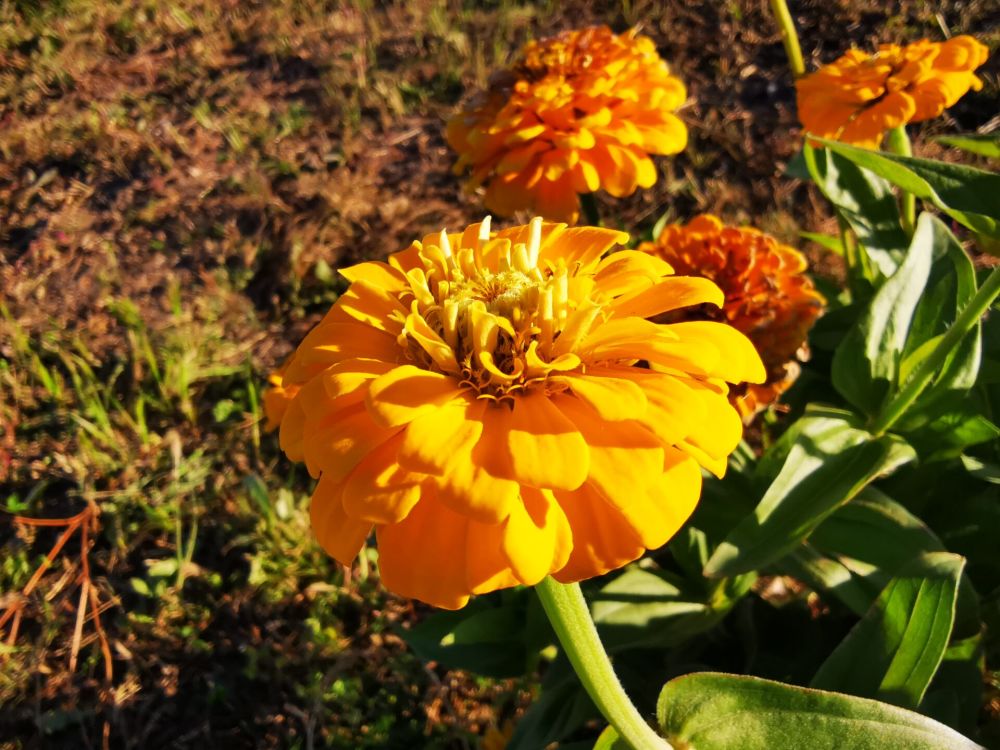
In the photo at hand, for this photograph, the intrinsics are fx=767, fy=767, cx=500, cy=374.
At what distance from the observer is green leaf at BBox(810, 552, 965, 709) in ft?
4.19

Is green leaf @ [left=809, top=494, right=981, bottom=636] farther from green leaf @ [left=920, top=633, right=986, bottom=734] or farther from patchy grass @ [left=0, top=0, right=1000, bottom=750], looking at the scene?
patchy grass @ [left=0, top=0, right=1000, bottom=750]

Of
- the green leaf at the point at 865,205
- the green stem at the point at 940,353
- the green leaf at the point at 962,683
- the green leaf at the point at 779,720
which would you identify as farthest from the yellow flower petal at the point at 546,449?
the green leaf at the point at 865,205

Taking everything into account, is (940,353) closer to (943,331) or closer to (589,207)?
(943,331)

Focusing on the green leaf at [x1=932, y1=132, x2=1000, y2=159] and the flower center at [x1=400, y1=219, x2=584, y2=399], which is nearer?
the flower center at [x1=400, y1=219, x2=584, y2=399]

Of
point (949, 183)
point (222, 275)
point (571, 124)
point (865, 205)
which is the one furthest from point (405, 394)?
point (222, 275)

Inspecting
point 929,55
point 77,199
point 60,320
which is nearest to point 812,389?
point 929,55

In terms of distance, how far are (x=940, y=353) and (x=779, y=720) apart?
0.65 m

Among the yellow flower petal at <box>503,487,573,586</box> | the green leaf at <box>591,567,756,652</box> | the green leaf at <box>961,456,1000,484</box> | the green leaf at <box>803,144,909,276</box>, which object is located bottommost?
the green leaf at <box>591,567,756,652</box>

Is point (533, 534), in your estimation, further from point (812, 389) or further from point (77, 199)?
point (77, 199)

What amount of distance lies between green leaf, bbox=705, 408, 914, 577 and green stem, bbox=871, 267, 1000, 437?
0.05 metres

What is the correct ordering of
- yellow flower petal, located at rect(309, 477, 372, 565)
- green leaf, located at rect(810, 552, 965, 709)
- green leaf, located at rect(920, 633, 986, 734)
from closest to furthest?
yellow flower petal, located at rect(309, 477, 372, 565) → green leaf, located at rect(810, 552, 965, 709) → green leaf, located at rect(920, 633, 986, 734)

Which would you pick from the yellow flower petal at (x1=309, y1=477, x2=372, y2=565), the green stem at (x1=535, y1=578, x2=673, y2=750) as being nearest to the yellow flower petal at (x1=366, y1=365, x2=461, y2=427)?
the yellow flower petal at (x1=309, y1=477, x2=372, y2=565)

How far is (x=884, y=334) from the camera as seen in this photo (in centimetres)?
157

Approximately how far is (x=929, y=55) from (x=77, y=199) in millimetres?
3429
